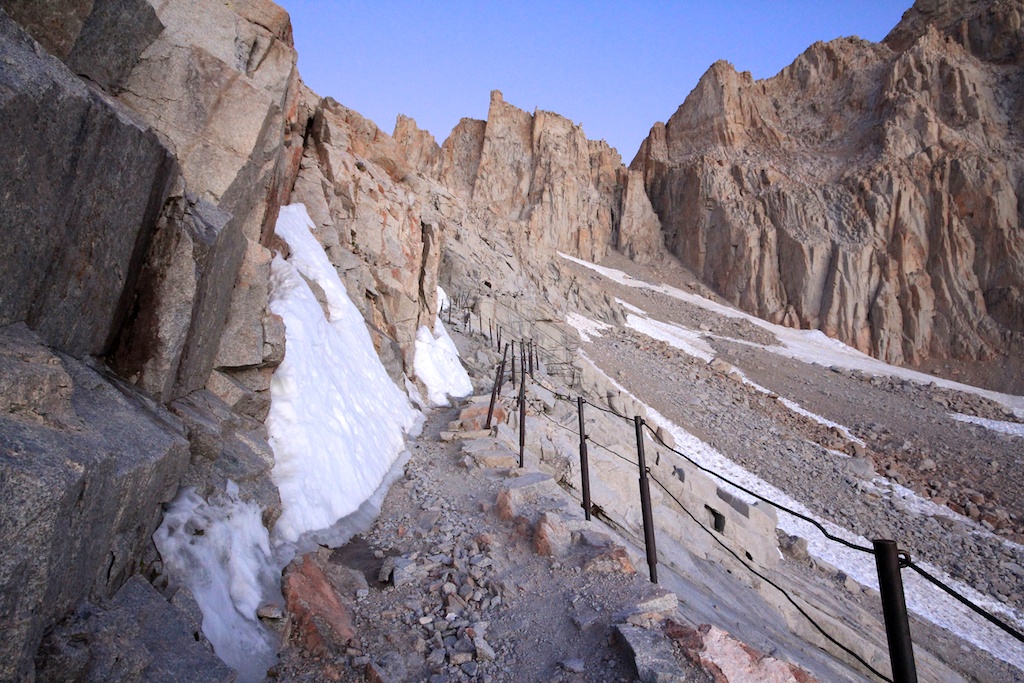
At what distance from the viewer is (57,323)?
299 cm

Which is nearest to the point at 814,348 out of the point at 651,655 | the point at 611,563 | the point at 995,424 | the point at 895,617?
the point at 995,424

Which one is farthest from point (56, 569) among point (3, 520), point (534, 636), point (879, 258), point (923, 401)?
point (879, 258)

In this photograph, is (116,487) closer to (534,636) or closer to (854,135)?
(534,636)

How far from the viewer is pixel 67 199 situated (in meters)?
2.82

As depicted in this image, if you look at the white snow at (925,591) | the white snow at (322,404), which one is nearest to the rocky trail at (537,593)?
the white snow at (322,404)

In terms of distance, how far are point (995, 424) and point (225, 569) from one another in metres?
36.3

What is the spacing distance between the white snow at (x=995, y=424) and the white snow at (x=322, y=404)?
30977mm

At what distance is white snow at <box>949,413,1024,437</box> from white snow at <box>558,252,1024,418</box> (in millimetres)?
3697

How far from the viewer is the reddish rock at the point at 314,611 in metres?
3.30

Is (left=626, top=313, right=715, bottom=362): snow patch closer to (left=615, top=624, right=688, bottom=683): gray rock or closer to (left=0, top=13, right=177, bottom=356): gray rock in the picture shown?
(left=615, top=624, right=688, bottom=683): gray rock

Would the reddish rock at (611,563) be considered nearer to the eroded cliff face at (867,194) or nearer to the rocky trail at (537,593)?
the rocky trail at (537,593)

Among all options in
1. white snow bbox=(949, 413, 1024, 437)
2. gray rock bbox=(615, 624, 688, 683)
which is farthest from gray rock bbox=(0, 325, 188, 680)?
white snow bbox=(949, 413, 1024, 437)

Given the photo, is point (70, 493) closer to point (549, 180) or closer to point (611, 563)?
point (611, 563)

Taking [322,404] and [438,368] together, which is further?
[438,368]
